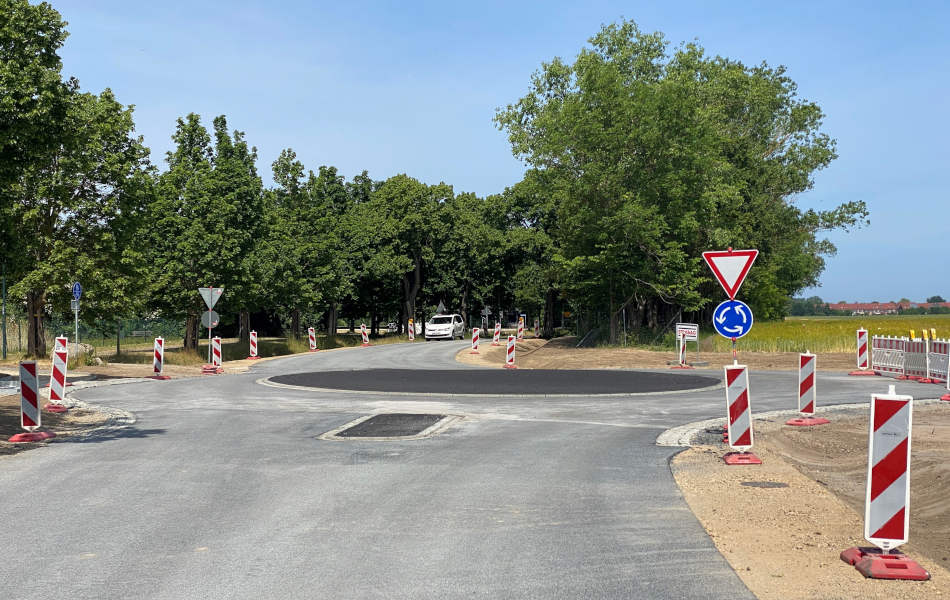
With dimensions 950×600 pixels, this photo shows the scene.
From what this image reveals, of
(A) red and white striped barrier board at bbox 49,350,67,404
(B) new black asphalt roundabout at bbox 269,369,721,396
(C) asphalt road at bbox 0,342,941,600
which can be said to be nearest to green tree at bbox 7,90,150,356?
(B) new black asphalt roundabout at bbox 269,369,721,396

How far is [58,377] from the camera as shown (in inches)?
612

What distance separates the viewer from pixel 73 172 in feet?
100

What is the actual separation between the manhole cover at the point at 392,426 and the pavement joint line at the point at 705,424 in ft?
12.3

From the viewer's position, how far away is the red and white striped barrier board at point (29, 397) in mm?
12180

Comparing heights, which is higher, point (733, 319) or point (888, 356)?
point (733, 319)

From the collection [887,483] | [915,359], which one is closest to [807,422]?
[887,483]

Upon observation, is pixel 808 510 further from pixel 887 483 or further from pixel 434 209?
A: pixel 434 209

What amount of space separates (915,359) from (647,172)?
2195 cm

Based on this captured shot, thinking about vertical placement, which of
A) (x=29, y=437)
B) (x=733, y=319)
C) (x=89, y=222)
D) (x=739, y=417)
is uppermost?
(x=89, y=222)

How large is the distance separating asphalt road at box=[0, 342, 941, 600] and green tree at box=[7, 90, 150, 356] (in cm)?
1907

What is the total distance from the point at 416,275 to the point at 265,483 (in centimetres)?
6196

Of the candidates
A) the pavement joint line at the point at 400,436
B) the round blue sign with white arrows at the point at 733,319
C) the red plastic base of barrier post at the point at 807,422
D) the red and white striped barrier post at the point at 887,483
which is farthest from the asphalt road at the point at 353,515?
the red plastic base of barrier post at the point at 807,422

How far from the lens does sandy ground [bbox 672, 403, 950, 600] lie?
5453mm

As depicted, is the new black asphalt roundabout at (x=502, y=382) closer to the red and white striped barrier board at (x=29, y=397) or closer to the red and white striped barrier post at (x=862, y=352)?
the red and white striped barrier post at (x=862, y=352)
